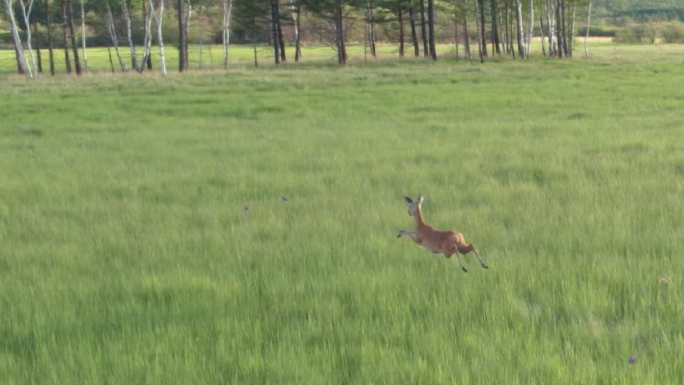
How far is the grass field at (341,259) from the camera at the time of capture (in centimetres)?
320

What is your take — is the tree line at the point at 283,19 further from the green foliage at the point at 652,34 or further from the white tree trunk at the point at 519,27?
the green foliage at the point at 652,34

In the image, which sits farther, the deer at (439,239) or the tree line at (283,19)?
the tree line at (283,19)

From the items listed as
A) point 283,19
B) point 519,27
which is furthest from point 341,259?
point 283,19

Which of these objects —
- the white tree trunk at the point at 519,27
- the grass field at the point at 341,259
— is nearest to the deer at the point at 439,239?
the grass field at the point at 341,259

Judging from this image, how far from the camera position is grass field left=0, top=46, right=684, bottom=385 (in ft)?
10.5

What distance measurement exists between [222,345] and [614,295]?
2251 mm

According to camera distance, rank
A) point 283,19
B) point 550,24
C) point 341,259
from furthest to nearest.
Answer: point 283,19 → point 550,24 → point 341,259

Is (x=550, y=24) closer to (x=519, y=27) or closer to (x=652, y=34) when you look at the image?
(x=519, y=27)

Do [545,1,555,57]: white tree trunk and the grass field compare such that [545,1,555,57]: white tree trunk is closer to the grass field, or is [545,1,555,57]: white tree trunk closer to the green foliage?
the grass field

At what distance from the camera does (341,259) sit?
15.8 ft

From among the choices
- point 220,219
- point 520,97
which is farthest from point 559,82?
point 220,219

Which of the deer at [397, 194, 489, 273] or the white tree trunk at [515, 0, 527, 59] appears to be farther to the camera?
the white tree trunk at [515, 0, 527, 59]

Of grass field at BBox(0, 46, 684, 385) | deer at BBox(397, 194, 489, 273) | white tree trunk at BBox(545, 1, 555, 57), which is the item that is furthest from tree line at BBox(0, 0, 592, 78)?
deer at BBox(397, 194, 489, 273)

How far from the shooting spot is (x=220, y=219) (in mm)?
6352
